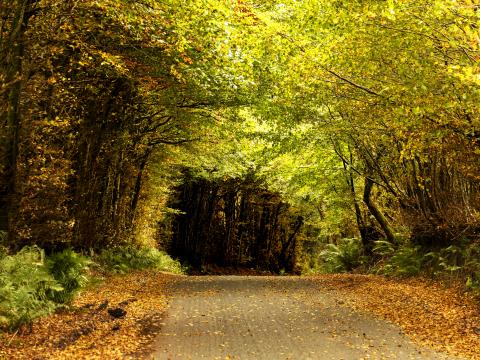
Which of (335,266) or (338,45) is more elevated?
(338,45)

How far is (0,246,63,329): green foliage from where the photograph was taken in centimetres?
819

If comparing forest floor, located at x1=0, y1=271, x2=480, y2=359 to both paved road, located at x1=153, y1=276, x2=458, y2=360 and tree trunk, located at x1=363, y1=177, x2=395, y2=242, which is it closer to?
paved road, located at x1=153, y1=276, x2=458, y2=360

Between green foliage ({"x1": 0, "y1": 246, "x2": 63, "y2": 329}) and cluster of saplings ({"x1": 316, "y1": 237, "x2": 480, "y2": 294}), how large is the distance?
366 inches

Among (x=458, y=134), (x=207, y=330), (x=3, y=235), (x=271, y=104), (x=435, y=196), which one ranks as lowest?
(x=207, y=330)

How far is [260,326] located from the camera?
31.6 ft

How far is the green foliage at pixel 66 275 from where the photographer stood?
10477mm

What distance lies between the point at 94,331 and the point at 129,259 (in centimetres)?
1224

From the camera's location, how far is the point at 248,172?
29.9 metres

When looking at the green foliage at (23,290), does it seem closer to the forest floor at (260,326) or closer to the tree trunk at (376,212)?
the forest floor at (260,326)

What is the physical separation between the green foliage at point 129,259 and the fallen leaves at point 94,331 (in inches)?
223

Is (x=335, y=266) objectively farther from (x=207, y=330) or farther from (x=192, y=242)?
(x=207, y=330)

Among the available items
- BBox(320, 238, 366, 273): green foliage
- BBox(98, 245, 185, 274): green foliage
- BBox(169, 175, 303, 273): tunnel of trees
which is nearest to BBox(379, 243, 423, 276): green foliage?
BBox(320, 238, 366, 273): green foliage

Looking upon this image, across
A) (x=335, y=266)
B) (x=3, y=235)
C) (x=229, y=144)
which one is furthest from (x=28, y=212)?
(x=335, y=266)

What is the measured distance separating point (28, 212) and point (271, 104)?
8545 mm
